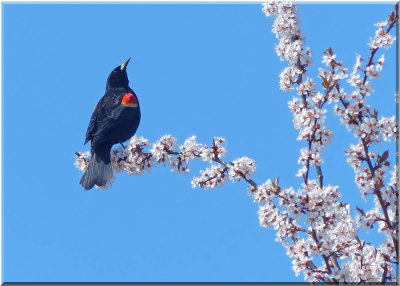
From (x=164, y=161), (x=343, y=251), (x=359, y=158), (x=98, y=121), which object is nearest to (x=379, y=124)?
(x=359, y=158)

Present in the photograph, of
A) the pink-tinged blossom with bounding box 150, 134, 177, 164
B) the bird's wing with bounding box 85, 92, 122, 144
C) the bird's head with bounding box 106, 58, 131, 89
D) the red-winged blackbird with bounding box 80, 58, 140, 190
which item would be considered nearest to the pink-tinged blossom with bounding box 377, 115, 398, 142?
the pink-tinged blossom with bounding box 150, 134, 177, 164

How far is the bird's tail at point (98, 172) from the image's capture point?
4945 mm

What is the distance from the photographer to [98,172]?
4.96 meters

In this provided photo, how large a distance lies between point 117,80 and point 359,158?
4.23m

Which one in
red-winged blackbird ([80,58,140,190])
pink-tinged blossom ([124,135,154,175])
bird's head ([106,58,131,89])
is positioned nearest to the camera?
pink-tinged blossom ([124,135,154,175])

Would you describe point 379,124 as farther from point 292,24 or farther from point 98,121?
point 98,121

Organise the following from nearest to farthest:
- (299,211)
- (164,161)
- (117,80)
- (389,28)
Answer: (299,211), (389,28), (164,161), (117,80)

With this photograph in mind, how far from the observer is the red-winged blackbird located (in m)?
5.00

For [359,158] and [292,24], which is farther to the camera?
[292,24]

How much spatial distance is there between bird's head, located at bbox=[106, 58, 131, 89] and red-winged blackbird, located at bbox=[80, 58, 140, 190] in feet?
1.68

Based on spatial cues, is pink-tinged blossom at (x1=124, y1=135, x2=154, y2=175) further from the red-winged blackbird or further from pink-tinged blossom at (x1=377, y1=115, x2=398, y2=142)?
pink-tinged blossom at (x1=377, y1=115, x2=398, y2=142)

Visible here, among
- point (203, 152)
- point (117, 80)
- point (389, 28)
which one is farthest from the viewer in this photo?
point (117, 80)

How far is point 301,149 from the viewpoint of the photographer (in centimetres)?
393

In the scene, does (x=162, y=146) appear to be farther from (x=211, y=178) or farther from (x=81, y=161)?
(x=81, y=161)
